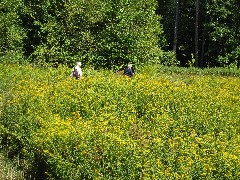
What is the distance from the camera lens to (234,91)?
41.5 feet

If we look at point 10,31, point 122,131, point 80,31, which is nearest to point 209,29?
point 80,31

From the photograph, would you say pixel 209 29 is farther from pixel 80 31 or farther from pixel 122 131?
pixel 122 131

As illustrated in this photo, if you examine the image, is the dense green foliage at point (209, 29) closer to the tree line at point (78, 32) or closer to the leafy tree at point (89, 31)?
the tree line at point (78, 32)

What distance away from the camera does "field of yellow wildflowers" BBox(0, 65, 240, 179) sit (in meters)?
5.66

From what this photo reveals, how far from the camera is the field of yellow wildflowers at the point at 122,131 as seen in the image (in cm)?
566

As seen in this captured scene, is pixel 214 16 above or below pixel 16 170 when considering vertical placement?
above

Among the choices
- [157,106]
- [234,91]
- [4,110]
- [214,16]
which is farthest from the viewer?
[214,16]

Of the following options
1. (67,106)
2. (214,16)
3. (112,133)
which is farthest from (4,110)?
(214,16)

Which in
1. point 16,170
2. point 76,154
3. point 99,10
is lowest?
point 16,170

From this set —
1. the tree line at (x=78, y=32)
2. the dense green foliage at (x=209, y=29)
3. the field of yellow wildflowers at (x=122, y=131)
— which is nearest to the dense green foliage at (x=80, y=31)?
the tree line at (x=78, y=32)

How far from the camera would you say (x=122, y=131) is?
687 centimetres

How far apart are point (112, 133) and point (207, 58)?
107 ft

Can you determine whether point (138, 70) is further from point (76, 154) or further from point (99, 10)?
point (76, 154)

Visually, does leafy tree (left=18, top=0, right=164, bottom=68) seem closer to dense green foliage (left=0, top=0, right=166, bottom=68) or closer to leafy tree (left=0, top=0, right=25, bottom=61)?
dense green foliage (left=0, top=0, right=166, bottom=68)
